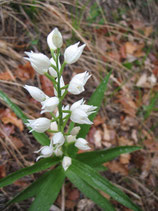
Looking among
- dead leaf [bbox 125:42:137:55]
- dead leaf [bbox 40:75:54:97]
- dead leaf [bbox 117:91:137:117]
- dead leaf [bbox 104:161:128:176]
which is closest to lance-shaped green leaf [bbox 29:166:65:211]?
dead leaf [bbox 104:161:128:176]

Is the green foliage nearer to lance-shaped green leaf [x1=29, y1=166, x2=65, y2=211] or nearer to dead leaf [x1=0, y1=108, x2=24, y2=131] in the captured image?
lance-shaped green leaf [x1=29, y1=166, x2=65, y2=211]

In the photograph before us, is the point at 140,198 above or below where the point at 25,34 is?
below

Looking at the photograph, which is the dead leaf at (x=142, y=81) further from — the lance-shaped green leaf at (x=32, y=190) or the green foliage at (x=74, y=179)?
the lance-shaped green leaf at (x=32, y=190)

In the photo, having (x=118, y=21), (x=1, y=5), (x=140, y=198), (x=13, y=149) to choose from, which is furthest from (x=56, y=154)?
(x=118, y=21)

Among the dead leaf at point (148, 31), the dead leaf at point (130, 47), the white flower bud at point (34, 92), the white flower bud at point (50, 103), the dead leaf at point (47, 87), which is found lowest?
the dead leaf at point (130, 47)

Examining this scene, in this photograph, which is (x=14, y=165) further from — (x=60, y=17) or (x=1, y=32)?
(x=60, y=17)

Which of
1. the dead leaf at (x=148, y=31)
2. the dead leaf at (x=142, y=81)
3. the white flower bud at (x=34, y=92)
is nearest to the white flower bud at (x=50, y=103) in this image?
the white flower bud at (x=34, y=92)
